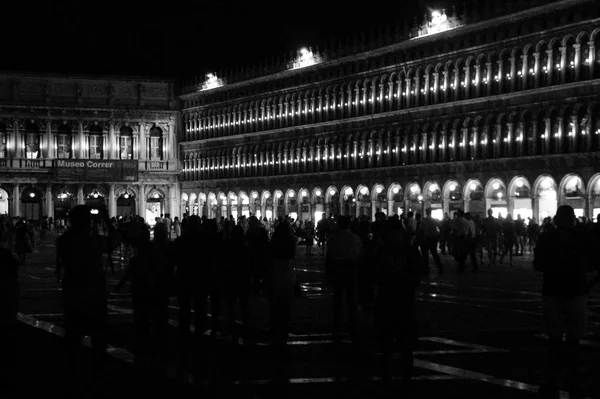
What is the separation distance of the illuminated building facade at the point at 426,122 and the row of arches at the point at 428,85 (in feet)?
0.29

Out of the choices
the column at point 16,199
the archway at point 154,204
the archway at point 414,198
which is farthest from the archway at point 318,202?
the column at point 16,199

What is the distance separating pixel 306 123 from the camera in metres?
88.9

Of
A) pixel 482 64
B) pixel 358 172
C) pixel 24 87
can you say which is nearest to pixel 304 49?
pixel 358 172

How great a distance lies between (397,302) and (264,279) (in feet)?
20.0

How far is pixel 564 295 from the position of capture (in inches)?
509

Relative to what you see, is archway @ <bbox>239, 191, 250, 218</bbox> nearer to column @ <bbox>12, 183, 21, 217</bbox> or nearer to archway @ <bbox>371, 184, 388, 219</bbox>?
archway @ <bbox>371, 184, 388, 219</bbox>

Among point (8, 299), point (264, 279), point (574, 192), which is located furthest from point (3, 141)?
point (8, 299)

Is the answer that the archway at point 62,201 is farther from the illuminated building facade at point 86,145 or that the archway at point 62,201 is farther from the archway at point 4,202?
the archway at point 4,202

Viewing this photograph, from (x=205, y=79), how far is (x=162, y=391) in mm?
93007

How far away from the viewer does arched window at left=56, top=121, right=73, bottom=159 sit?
10581cm

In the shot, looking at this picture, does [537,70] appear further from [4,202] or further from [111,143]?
[4,202]

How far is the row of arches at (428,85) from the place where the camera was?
62.6 m

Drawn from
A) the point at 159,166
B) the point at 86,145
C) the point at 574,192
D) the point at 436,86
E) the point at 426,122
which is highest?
the point at 436,86

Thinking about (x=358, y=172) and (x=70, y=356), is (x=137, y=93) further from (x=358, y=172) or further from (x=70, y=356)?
(x=70, y=356)
